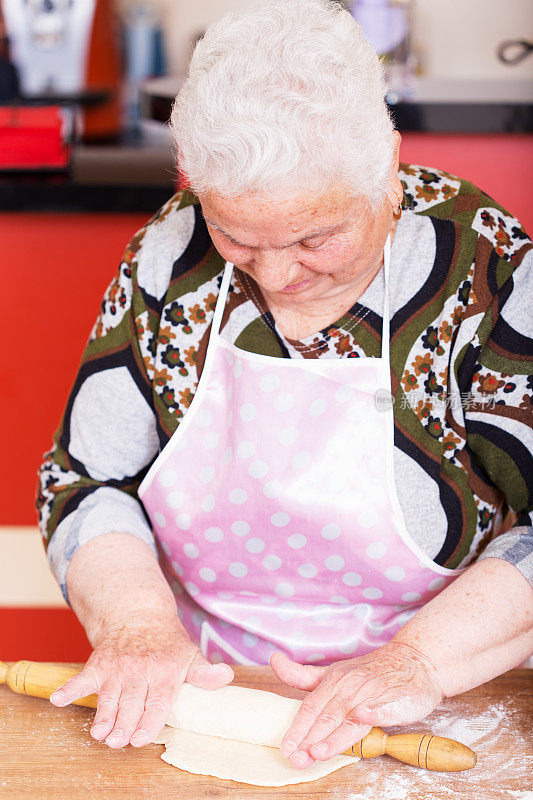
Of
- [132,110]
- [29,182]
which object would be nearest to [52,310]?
[29,182]

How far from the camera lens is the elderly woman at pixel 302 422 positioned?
3.22ft

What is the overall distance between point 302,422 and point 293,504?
106 millimetres

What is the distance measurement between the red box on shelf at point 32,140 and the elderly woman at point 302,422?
711 mm

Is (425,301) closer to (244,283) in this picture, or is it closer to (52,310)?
(244,283)

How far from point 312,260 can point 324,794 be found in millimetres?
559

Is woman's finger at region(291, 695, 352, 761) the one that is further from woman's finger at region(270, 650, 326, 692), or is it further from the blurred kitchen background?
the blurred kitchen background

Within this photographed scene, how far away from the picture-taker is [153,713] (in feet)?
3.32

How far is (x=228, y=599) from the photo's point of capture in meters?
1.33

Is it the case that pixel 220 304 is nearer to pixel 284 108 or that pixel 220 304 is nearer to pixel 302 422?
pixel 302 422

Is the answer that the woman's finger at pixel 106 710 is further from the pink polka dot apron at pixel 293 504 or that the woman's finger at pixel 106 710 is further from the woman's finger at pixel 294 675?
Answer: the pink polka dot apron at pixel 293 504

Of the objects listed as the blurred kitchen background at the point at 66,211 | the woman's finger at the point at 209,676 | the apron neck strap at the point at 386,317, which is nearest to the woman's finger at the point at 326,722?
the woman's finger at the point at 209,676

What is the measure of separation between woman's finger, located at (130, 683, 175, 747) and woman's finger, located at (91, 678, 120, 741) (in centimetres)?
3

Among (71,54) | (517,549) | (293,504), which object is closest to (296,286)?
(293,504)

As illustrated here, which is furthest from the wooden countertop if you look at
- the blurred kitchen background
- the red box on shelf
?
the red box on shelf
